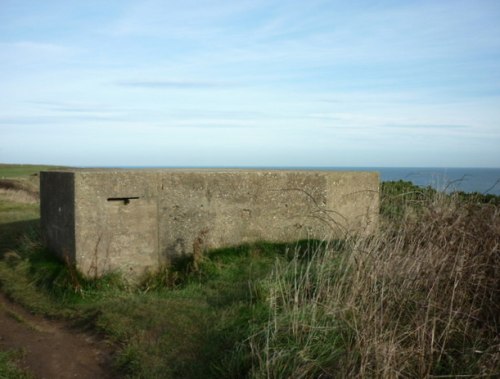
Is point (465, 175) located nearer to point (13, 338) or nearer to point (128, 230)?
point (128, 230)

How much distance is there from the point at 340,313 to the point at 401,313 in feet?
1.65

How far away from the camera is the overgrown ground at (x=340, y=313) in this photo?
3916mm

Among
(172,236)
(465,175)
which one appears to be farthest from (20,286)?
(465,175)

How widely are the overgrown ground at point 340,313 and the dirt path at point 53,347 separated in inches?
6.1

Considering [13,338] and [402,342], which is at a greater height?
[402,342]

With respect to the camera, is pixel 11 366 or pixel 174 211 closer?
pixel 11 366

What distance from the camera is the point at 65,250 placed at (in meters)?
6.66

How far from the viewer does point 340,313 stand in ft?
13.7

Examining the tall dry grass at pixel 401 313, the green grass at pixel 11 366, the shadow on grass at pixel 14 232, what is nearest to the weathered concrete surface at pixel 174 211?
the shadow on grass at pixel 14 232

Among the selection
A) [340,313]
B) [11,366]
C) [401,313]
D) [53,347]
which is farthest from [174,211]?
[401,313]

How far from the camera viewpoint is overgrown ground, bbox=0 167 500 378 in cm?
392

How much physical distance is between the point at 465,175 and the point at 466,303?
201 centimetres

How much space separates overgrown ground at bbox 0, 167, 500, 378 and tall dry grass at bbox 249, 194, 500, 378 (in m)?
0.01

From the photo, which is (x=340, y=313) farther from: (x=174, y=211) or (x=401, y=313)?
(x=174, y=211)
